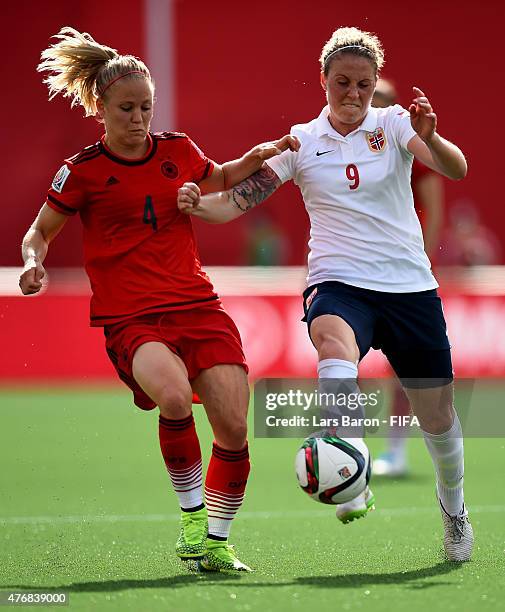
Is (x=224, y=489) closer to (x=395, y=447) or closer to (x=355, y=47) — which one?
(x=355, y=47)

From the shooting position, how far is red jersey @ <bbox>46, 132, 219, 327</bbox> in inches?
227

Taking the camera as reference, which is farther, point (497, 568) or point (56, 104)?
point (56, 104)

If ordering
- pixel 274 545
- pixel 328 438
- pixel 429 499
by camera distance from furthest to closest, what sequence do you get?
pixel 429 499 → pixel 274 545 → pixel 328 438

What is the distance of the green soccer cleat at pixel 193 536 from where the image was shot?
5.64 metres

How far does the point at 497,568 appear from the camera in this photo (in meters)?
5.70

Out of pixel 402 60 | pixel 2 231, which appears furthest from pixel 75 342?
pixel 402 60

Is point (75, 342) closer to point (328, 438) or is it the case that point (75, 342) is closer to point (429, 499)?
point (429, 499)

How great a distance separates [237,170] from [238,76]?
18.6 meters

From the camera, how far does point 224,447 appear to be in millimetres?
5777

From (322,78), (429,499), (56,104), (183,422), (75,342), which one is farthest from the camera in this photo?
(56,104)

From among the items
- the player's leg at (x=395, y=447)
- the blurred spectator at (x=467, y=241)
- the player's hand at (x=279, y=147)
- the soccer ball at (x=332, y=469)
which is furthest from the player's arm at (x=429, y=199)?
the blurred spectator at (x=467, y=241)

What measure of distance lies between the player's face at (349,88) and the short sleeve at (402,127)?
14cm

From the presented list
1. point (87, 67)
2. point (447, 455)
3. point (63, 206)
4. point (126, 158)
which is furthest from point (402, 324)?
point (87, 67)

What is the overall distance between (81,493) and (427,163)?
3.70 m
